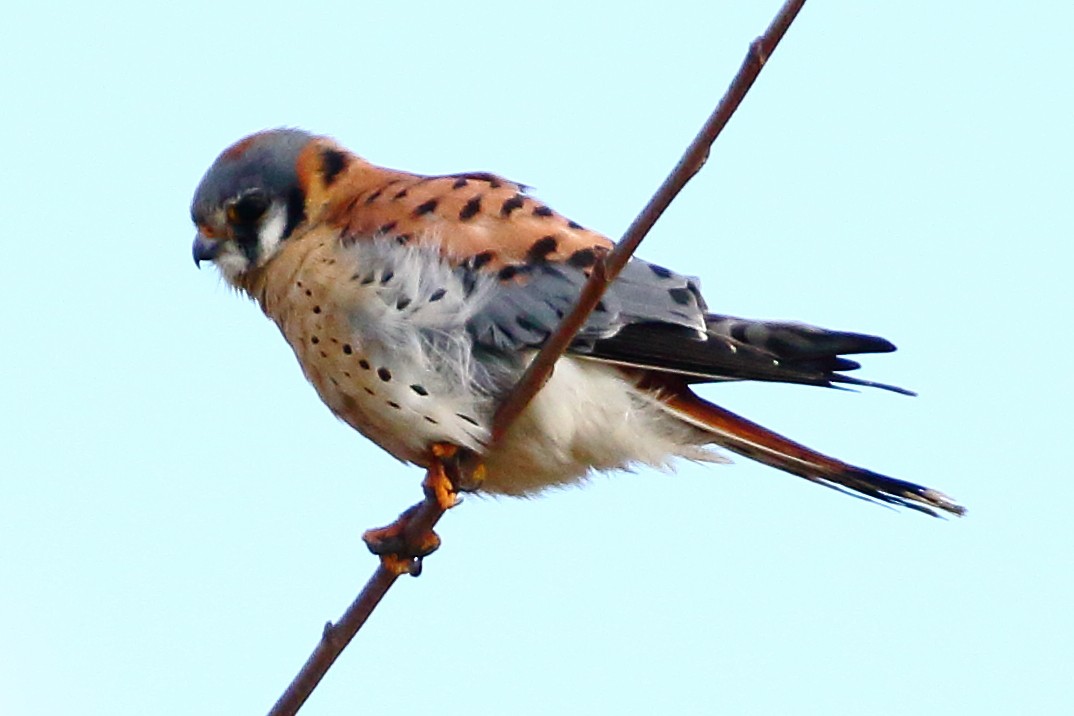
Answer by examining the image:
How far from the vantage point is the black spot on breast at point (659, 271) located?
515 cm

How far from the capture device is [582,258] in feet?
16.8

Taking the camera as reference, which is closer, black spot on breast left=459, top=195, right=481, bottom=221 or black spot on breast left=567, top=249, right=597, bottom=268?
black spot on breast left=567, top=249, right=597, bottom=268

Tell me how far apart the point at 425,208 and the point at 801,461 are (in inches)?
55.9

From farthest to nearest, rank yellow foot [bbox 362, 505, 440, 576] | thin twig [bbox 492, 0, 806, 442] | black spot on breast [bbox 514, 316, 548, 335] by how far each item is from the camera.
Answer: black spot on breast [bbox 514, 316, 548, 335], yellow foot [bbox 362, 505, 440, 576], thin twig [bbox 492, 0, 806, 442]

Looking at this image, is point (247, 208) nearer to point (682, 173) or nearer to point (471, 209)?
point (471, 209)

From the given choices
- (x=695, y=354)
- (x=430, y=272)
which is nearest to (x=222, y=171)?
(x=430, y=272)

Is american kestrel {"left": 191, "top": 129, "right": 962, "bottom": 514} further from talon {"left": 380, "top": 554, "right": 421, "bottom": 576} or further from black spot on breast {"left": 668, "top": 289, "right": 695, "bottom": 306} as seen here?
talon {"left": 380, "top": 554, "right": 421, "bottom": 576}

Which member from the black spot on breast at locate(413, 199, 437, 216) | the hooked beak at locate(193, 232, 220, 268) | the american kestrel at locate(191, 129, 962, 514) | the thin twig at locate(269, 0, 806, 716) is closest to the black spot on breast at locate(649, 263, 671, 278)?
the american kestrel at locate(191, 129, 962, 514)

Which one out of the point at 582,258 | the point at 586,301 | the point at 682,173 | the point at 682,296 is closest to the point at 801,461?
the point at 682,296

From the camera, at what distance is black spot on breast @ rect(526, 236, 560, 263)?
510 centimetres

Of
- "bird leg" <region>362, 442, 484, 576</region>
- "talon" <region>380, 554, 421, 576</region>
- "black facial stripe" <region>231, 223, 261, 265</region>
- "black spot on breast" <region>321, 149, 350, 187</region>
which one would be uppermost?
"black spot on breast" <region>321, 149, 350, 187</region>

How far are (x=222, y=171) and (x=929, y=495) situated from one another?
2.67 m

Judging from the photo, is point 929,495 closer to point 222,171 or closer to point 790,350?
point 790,350

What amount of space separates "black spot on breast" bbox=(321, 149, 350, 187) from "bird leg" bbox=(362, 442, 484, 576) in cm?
132
